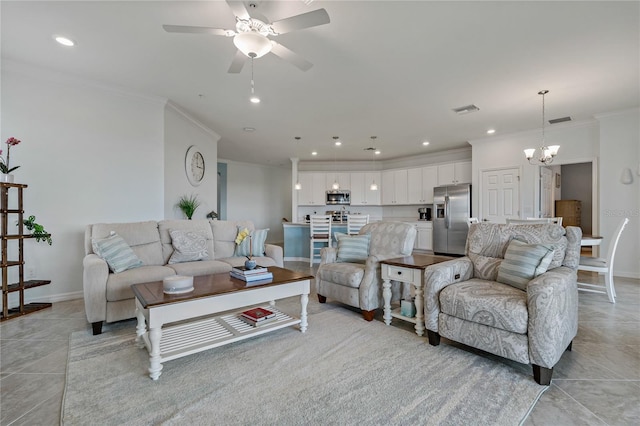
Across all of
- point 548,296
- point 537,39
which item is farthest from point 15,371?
point 537,39

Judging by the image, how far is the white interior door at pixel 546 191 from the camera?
557cm

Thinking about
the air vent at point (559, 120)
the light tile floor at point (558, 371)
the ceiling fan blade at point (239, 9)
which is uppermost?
the air vent at point (559, 120)

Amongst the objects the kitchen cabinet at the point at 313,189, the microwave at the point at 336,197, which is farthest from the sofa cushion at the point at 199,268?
the microwave at the point at 336,197

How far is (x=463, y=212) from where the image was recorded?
6.37 meters

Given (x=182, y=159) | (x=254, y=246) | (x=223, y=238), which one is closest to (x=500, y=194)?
(x=254, y=246)

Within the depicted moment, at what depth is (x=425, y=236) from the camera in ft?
23.7

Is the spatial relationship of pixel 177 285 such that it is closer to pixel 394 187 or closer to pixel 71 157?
pixel 71 157

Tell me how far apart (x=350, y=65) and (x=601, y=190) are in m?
4.76

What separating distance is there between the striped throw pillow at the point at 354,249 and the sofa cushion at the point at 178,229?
5.42 ft

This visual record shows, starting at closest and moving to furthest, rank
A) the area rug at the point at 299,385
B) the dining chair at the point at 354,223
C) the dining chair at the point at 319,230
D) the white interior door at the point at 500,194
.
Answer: the area rug at the point at 299,385 → the white interior door at the point at 500,194 → the dining chair at the point at 354,223 → the dining chair at the point at 319,230

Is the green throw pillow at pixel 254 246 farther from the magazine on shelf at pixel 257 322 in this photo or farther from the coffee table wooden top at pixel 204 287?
the magazine on shelf at pixel 257 322

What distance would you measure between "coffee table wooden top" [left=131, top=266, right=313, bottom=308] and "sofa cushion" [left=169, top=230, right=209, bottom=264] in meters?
0.98

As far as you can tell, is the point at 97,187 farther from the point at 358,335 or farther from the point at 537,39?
the point at 537,39

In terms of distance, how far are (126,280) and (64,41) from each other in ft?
7.59
